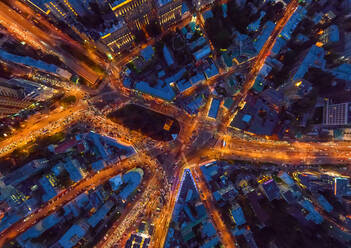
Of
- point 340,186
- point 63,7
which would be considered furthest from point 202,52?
point 340,186

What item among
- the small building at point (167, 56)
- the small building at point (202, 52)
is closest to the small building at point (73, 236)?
the small building at point (167, 56)

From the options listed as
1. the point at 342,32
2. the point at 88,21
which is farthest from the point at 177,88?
the point at 342,32

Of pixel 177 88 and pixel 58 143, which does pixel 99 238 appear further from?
pixel 177 88

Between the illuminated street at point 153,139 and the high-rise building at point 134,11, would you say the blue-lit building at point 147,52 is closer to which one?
the illuminated street at point 153,139

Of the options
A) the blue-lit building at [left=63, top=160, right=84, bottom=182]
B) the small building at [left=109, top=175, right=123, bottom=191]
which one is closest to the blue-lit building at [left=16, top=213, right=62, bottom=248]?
the blue-lit building at [left=63, top=160, right=84, bottom=182]

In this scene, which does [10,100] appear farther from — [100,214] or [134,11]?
[134,11]

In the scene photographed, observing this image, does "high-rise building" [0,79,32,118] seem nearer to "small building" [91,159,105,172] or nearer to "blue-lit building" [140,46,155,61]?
"small building" [91,159,105,172]

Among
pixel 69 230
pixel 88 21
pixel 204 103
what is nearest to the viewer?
pixel 69 230
